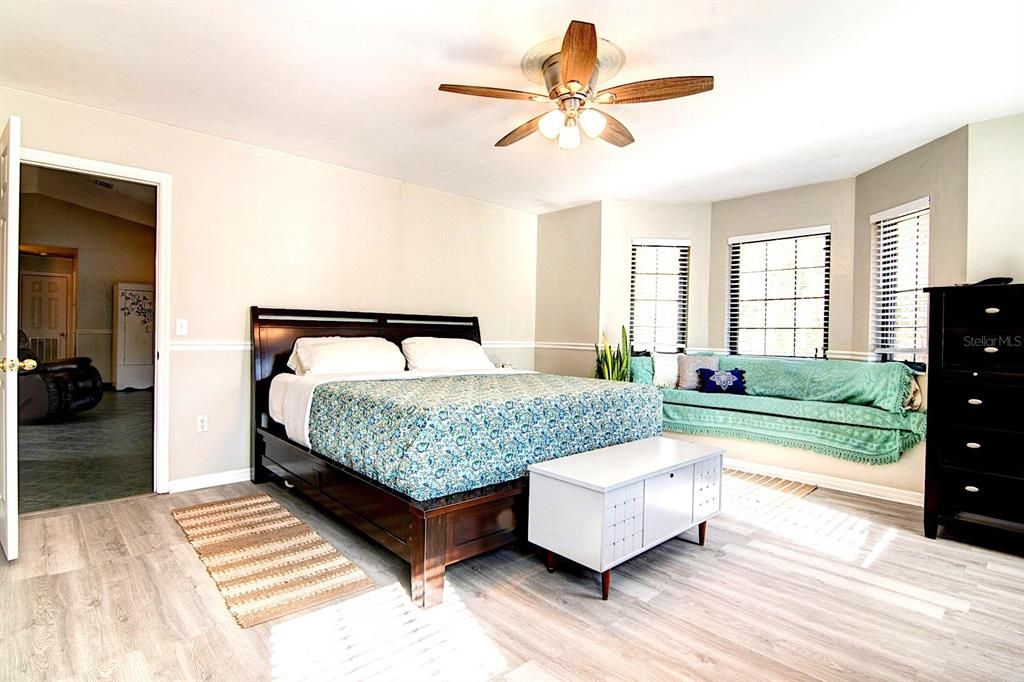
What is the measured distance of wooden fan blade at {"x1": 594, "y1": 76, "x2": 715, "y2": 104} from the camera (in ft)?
7.28

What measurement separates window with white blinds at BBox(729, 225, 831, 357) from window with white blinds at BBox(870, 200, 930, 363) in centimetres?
46

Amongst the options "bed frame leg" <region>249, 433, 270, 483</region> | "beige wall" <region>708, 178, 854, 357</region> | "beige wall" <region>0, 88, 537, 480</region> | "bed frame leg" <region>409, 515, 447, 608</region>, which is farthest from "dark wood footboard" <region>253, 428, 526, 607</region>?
"beige wall" <region>708, 178, 854, 357</region>

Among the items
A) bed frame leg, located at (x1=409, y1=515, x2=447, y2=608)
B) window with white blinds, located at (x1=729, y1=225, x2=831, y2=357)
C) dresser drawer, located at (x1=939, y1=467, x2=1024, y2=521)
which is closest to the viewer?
bed frame leg, located at (x1=409, y1=515, x2=447, y2=608)

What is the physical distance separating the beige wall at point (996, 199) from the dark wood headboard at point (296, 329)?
420 cm

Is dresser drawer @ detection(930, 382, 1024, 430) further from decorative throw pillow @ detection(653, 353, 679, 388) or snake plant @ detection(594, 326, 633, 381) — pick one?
snake plant @ detection(594, 326, 633, 381)

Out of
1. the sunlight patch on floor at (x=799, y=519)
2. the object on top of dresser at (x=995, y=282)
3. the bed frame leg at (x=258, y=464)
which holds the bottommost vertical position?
the sunlight patch on floor at (x=799, y=519)

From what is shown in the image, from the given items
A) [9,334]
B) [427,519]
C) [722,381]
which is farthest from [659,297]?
[9,334]

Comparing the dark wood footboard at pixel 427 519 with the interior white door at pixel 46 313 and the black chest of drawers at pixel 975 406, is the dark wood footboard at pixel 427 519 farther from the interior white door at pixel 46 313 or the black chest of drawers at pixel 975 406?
the interior white door at pixel 46 313

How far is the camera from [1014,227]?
311 cm

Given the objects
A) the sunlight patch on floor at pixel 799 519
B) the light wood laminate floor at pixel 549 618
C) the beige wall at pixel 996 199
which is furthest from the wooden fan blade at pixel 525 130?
the beige wall at pixel 996 199

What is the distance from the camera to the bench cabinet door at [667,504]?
2.30 metres

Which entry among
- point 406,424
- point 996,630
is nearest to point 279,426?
point 406,424

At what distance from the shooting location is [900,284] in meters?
4.07

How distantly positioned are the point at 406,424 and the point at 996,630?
2523 millimetres
